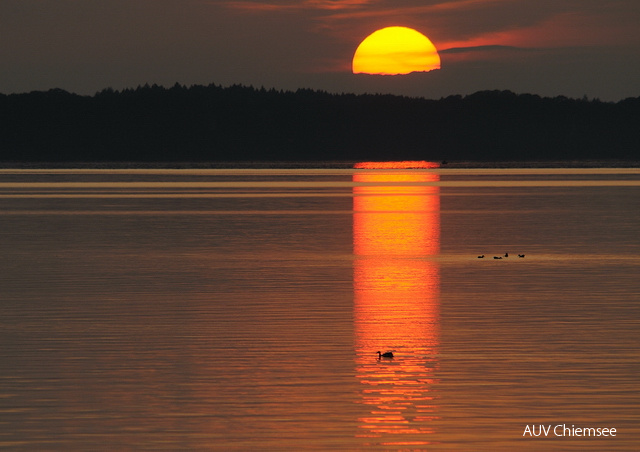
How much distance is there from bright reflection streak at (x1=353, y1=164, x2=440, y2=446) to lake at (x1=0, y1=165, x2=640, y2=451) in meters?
0.05

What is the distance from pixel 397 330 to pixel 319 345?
204 cm

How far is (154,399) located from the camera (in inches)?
554

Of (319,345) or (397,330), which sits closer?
(319,345)

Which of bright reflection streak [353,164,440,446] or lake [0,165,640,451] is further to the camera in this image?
bright reflection streak [353,164,440,446]

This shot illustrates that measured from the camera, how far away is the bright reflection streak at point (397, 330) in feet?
42.8

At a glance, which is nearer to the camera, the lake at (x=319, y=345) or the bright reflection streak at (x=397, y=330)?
the lake at (x=319, y=345)

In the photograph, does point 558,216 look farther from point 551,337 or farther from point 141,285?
point 551,337

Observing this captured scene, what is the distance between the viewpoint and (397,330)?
19.3 meters

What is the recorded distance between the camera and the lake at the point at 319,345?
41.6 feet

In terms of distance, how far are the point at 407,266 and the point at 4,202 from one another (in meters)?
46.8

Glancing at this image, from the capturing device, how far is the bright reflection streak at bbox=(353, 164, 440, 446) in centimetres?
1305

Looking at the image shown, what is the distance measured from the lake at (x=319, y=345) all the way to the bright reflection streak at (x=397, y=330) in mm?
49

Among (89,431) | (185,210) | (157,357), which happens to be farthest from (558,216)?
(89,431)

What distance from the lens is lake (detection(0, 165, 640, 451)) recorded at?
1269cm
